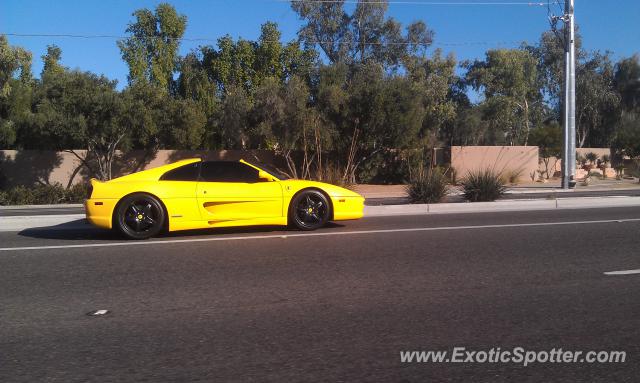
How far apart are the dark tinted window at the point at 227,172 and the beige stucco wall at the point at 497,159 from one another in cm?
2265

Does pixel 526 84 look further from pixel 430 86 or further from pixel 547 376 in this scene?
pixel 547 376

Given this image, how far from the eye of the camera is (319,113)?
83.8ft

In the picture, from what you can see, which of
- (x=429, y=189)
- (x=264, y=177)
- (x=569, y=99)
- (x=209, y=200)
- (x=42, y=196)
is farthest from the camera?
(x=569, y=99)

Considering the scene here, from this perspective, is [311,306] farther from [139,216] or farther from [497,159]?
[497,159]

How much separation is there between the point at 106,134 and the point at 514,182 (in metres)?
20.7

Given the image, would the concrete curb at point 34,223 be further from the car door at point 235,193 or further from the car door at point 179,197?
the car door at point 235,193

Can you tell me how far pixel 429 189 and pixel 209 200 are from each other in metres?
6.51

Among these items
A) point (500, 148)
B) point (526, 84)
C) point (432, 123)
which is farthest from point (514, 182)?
point (526, 84)

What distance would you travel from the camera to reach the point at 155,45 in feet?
125

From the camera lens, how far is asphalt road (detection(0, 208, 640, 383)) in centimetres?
422

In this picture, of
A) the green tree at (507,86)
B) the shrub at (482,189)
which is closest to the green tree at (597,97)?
the green tree at (507,86)

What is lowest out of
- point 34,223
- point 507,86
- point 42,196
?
point 34,223

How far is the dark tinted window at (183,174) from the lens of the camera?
9.72 metres

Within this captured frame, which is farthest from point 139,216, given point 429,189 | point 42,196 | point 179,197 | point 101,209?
point 42,196
